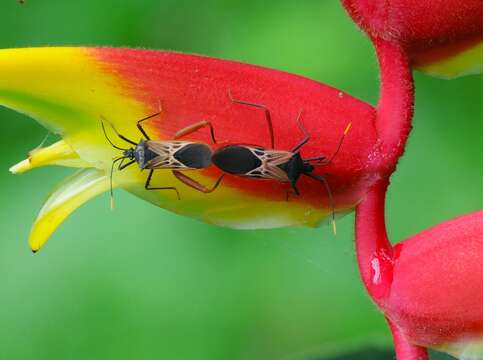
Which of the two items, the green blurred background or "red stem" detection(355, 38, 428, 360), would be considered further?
the green blurred background

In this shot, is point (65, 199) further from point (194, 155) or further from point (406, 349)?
point (406, 349)

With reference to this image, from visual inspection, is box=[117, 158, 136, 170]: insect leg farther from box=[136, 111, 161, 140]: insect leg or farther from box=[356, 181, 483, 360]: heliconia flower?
box=[356, 181, 483, 360]: heliconia flower

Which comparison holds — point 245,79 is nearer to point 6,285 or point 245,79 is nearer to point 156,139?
point 156,139

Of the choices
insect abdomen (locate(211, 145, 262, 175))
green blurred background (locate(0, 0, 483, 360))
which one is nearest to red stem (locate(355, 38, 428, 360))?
insect abdomen (locate(211, 145, 262, 175))

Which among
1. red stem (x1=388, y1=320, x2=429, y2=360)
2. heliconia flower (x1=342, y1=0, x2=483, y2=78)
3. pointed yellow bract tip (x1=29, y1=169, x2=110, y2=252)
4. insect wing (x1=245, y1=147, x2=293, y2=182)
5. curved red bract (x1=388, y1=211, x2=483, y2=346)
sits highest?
heliconia flower (x1=342, y1=0, x2=483, y2=78)

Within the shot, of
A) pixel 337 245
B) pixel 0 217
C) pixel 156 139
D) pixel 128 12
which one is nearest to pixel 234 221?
pixel 156 139

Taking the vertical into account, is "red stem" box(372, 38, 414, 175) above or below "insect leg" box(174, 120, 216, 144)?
above
